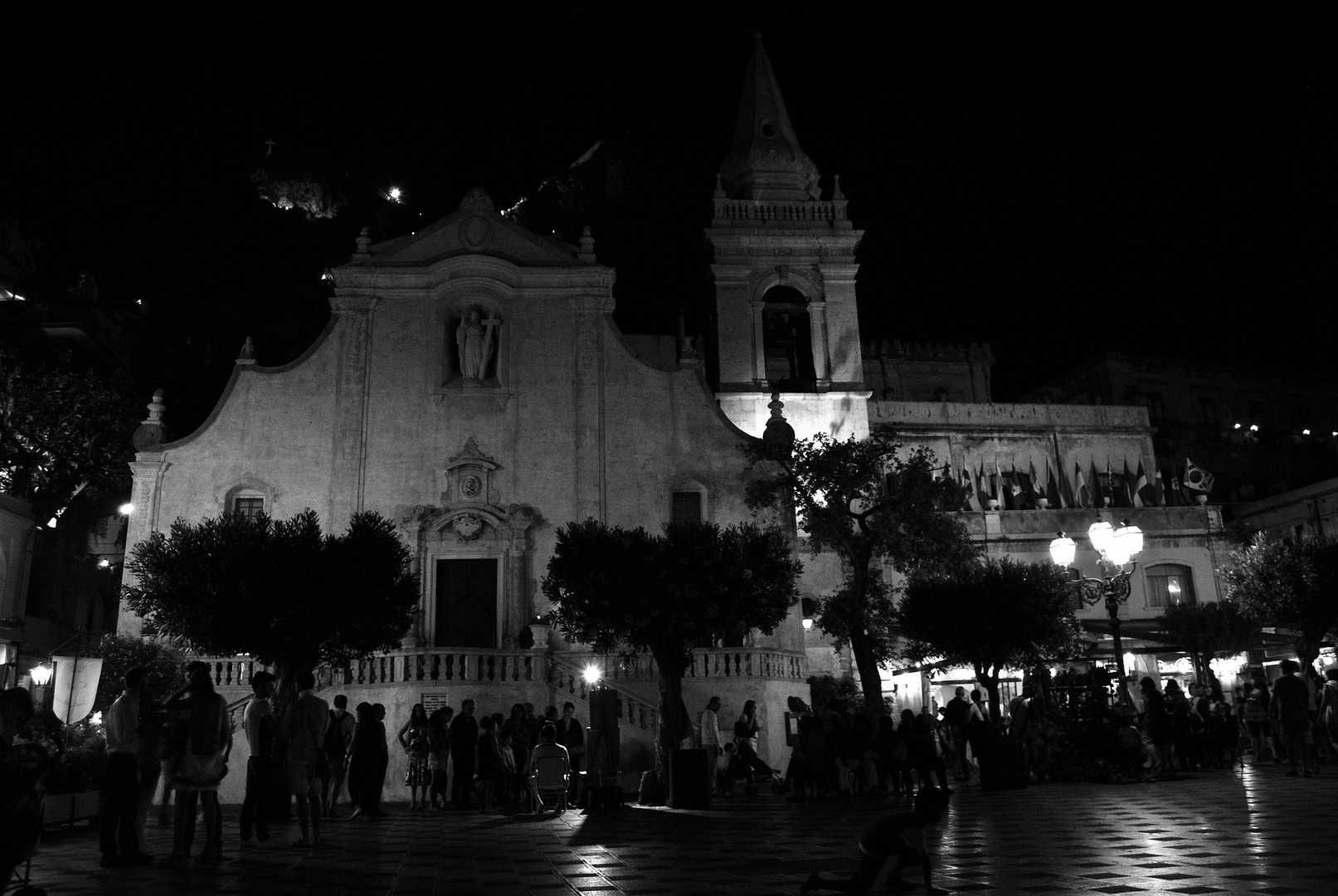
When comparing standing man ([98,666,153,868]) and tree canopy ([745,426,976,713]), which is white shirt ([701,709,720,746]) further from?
standing man ([98,666,153,868])

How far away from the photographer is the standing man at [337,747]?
1591cm

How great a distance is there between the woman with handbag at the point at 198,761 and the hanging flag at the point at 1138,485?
38952 mm

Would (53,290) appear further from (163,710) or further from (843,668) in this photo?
(163,710)

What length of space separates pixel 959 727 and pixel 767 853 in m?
12.8

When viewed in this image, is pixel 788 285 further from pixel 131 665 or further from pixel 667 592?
pixel 131 665

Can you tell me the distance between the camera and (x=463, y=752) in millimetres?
18609

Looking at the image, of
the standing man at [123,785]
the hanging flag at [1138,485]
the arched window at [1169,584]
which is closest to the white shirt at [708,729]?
the standing man at [123,785]

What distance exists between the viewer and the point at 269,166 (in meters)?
51.0

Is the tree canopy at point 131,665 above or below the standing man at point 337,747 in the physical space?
above

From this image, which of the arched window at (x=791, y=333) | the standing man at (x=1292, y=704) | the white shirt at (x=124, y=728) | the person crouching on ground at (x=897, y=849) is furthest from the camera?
the arched window at (x=791, y=333)

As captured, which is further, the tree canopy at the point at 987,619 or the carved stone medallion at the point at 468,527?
the carved stone medallion at the point at 468,527

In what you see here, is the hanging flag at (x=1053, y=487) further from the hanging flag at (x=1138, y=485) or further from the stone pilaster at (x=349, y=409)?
the stone pilaster at (x=349, y=409)

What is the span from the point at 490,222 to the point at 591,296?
3357 mm

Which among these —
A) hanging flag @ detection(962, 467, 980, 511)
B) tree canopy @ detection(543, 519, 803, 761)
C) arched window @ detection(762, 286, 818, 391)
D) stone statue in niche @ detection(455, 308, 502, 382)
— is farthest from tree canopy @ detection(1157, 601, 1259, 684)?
stone statue in niche @ detection(455, 308, 502, 382)
